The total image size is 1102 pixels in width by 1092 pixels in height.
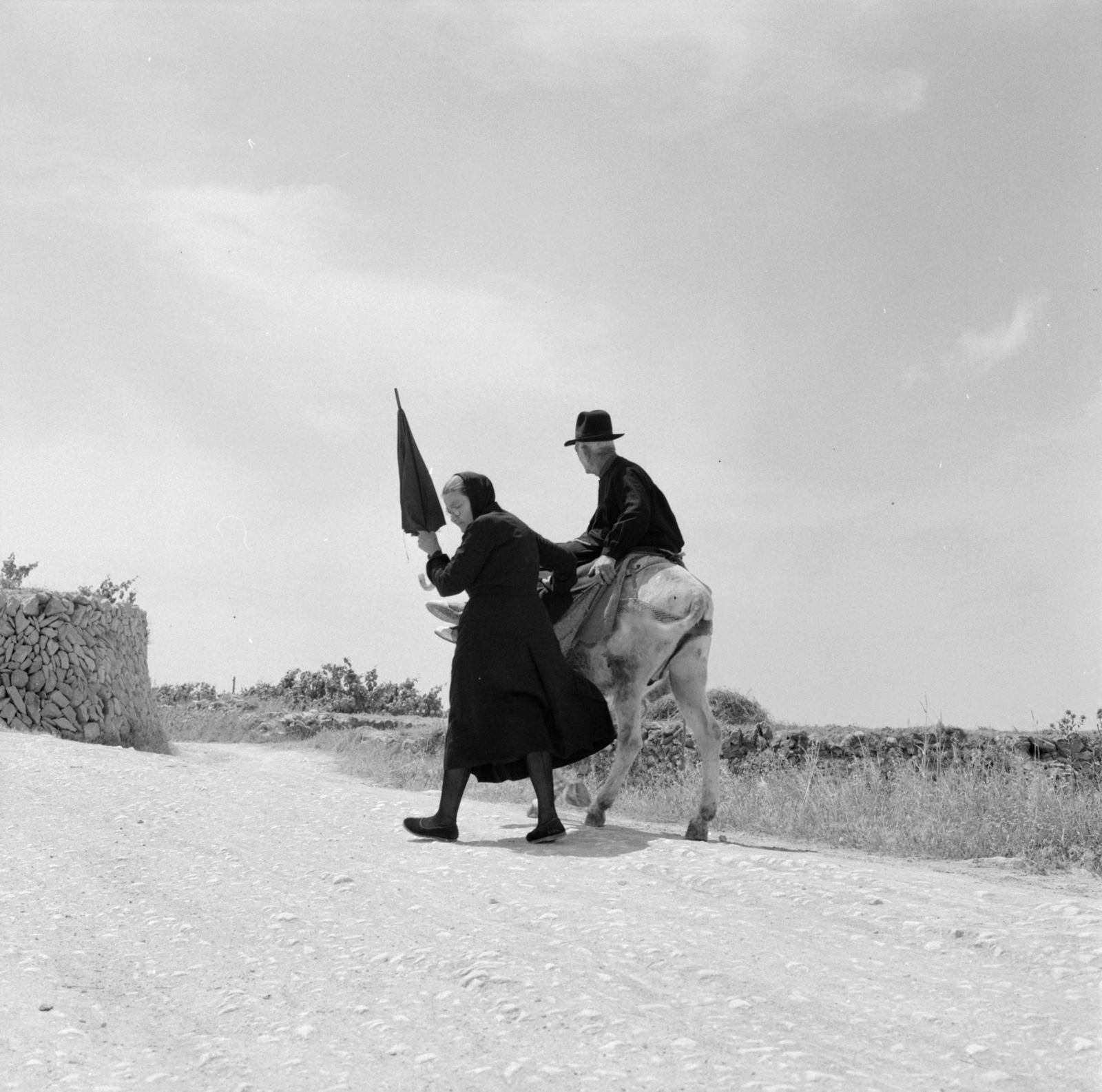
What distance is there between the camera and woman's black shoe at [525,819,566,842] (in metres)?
7.38

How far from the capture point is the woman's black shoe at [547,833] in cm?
738

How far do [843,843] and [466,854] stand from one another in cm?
334

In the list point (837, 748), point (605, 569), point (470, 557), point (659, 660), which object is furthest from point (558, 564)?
point (837, 748)

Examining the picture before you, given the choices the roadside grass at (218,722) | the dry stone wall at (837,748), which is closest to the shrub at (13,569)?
the roadside grass at (218,722)

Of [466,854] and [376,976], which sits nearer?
[376,976]

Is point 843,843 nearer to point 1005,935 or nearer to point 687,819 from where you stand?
point 687,819

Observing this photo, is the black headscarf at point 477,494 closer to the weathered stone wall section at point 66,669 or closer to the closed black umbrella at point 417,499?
the closed black umbrella at point 417,499

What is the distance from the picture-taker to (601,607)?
8.19 meters

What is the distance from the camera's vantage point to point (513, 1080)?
388 cm

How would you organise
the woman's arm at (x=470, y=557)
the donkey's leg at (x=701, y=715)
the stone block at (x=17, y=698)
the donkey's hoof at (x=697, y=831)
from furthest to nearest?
the stone block at (x=17, y=698)
the donkey's leg at (x=701, y=715)
the donkey's hoof at (x=697, y=831)
the woman's arm at (x=470, y=557)

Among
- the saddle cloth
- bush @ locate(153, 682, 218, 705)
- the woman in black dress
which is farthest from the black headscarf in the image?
bush @ locate(153, 682, 218, 705)

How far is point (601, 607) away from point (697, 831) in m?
1.61

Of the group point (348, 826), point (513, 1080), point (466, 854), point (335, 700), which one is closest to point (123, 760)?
point (348, 826)

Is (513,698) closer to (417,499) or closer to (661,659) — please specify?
(661,659)
